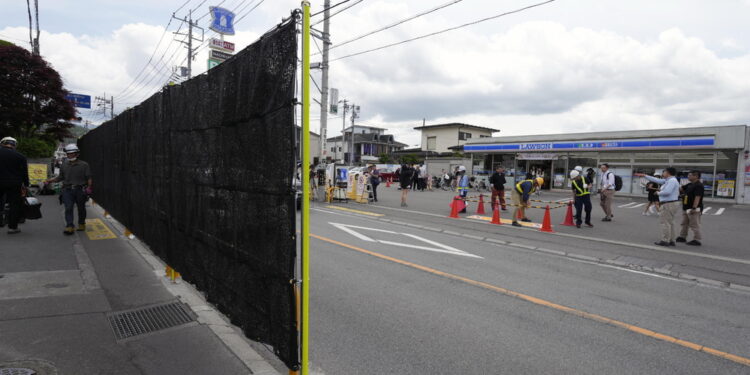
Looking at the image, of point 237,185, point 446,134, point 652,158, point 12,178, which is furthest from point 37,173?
point 446,134

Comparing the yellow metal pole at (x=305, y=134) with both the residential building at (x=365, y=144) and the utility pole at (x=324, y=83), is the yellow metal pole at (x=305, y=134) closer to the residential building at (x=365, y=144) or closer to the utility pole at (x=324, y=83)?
the utility pole at (x=324, y=83)

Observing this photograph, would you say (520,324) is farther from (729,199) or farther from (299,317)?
(729,199)

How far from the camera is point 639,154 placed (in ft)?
75.5

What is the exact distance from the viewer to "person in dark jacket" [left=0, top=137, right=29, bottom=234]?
22.6 ft

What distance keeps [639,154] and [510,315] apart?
928 inches

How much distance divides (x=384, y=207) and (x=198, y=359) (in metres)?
12.9

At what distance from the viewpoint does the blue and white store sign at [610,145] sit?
20638 mm

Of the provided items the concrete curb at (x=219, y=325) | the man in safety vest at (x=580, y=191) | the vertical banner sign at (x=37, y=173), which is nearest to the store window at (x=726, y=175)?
the man in safety vest at (x=580, y=191)

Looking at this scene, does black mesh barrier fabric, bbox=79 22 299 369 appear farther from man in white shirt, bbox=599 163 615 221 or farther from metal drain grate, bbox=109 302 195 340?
man in white shirt, bbox=599 163 615 221

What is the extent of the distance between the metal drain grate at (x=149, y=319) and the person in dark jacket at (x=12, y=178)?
504cm

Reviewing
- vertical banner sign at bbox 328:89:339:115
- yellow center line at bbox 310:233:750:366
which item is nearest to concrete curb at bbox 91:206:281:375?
yellow center line at bbox 310:233:750:366

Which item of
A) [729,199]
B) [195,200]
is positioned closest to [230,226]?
[195,200]

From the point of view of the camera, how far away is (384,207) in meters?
15.9

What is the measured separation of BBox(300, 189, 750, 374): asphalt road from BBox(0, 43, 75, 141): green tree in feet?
65.2
